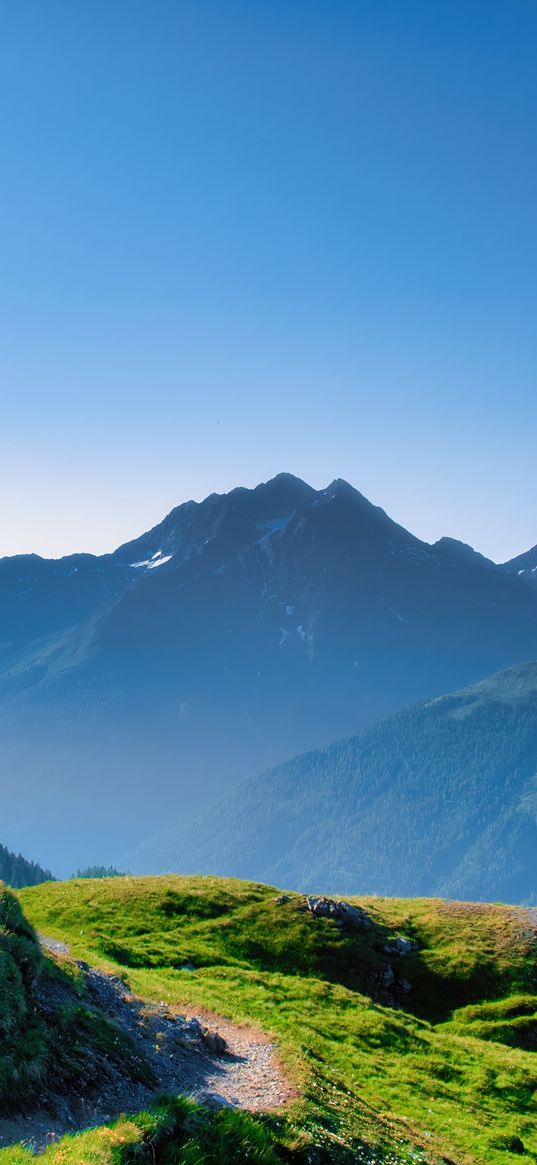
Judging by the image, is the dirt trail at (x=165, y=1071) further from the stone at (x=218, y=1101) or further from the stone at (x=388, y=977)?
the stone at (x=388, y=977)

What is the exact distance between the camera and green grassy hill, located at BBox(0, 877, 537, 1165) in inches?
911

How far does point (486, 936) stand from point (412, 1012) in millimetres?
12146

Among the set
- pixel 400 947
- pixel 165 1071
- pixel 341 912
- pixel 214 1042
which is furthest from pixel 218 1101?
pixel 341 912

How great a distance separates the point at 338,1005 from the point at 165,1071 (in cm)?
2036

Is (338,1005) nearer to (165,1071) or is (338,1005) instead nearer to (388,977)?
(388,977)

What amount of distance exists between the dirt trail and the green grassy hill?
1.28 m

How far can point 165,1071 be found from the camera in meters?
26.8

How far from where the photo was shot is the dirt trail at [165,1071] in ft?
66.6

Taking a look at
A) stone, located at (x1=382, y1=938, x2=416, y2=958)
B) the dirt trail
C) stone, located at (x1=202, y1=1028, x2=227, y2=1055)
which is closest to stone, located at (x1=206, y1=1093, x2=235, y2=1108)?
the dirt trail

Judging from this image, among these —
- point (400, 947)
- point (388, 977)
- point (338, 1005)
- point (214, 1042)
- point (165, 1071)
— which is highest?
point (165, 1071)

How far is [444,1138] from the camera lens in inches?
1193

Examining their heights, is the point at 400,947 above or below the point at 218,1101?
below

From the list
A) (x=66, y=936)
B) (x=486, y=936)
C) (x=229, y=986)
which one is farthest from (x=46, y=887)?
(x=486, y=936)

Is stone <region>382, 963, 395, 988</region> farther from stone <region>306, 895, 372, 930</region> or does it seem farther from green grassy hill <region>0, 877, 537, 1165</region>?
stone <region>306, 895, 372, 930</region>
